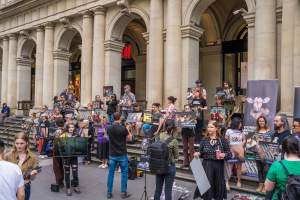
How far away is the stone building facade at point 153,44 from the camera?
12023 mm

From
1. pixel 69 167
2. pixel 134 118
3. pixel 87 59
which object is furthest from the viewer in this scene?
pixel 87 59

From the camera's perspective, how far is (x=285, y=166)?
369cm

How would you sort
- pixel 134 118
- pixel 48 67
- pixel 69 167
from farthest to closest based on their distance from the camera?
pixel 48 67
pixel 134 118
pixel 69 167

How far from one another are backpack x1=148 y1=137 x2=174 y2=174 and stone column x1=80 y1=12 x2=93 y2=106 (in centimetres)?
1281

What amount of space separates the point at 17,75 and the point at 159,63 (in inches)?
563

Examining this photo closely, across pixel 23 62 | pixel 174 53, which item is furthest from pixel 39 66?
pixel 174 53

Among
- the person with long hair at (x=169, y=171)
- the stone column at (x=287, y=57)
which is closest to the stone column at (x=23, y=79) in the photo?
the stone column at (x=287, y=57)

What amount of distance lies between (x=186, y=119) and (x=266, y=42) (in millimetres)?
4567

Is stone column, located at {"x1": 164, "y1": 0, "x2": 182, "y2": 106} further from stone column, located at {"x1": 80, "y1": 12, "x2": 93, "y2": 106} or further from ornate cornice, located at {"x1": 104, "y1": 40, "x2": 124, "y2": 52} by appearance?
stone column, located at {"x1": 80, "y1": 12, "x2": 93, "y2": 106}

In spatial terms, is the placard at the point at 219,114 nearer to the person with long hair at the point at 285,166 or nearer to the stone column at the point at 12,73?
the person with long hair at the point at 285,166

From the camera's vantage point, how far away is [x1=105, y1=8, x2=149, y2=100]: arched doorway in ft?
59.3

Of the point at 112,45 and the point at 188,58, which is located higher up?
the point at 112,45

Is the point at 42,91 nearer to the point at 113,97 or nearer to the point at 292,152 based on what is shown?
the point at 113,97

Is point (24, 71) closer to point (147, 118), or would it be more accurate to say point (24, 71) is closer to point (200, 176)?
point (147, 118)
